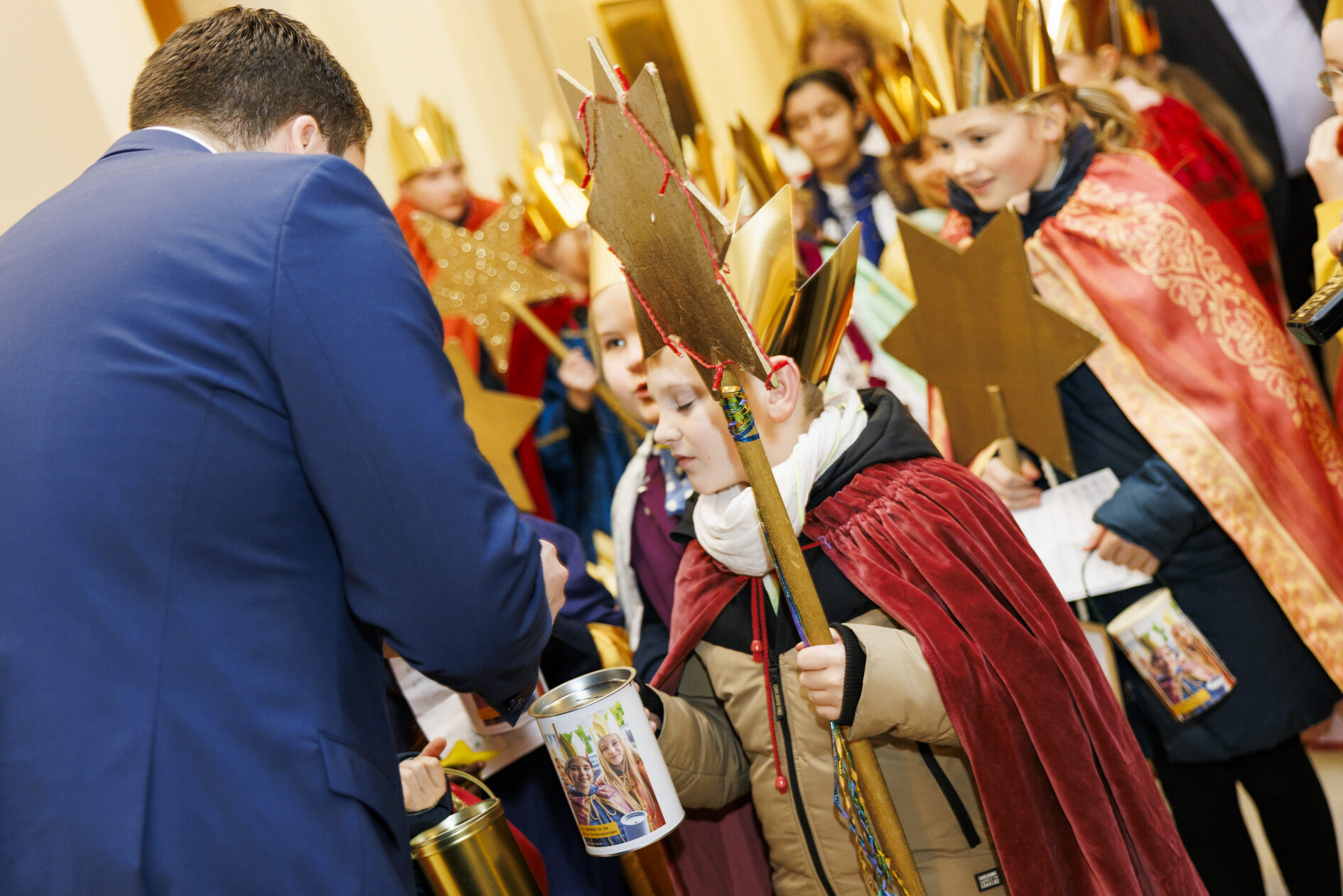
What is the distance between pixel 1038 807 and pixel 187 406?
1.25m

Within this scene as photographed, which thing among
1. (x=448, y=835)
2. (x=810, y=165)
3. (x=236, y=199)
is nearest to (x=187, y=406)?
(x=236, y=199)

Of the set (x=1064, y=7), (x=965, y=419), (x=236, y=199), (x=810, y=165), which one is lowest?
(x=965, y=419)

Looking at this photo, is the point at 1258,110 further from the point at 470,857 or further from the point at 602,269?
the point at 470,857

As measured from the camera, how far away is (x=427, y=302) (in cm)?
125

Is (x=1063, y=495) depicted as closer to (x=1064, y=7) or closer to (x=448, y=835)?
(x=1064, y=7)

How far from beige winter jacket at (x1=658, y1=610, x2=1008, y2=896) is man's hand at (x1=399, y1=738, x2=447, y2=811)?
1.14ft

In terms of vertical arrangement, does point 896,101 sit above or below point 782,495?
above

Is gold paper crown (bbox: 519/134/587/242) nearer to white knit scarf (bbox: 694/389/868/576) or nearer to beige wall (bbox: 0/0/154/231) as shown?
beige wall (bbox: 0/0/154/231)

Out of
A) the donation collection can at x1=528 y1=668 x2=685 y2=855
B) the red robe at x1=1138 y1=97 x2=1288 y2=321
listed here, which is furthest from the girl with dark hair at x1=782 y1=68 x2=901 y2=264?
the donation collection can at x1=528 y1=668 x2=685 y2=855

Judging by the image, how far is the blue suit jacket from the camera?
3.53 feet

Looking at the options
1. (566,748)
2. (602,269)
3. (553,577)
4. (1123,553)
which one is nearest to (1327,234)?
(1123,553)

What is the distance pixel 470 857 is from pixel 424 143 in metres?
3.16

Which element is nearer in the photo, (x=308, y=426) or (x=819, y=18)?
(x=308, y=426)

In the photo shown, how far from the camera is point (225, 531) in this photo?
113cm
